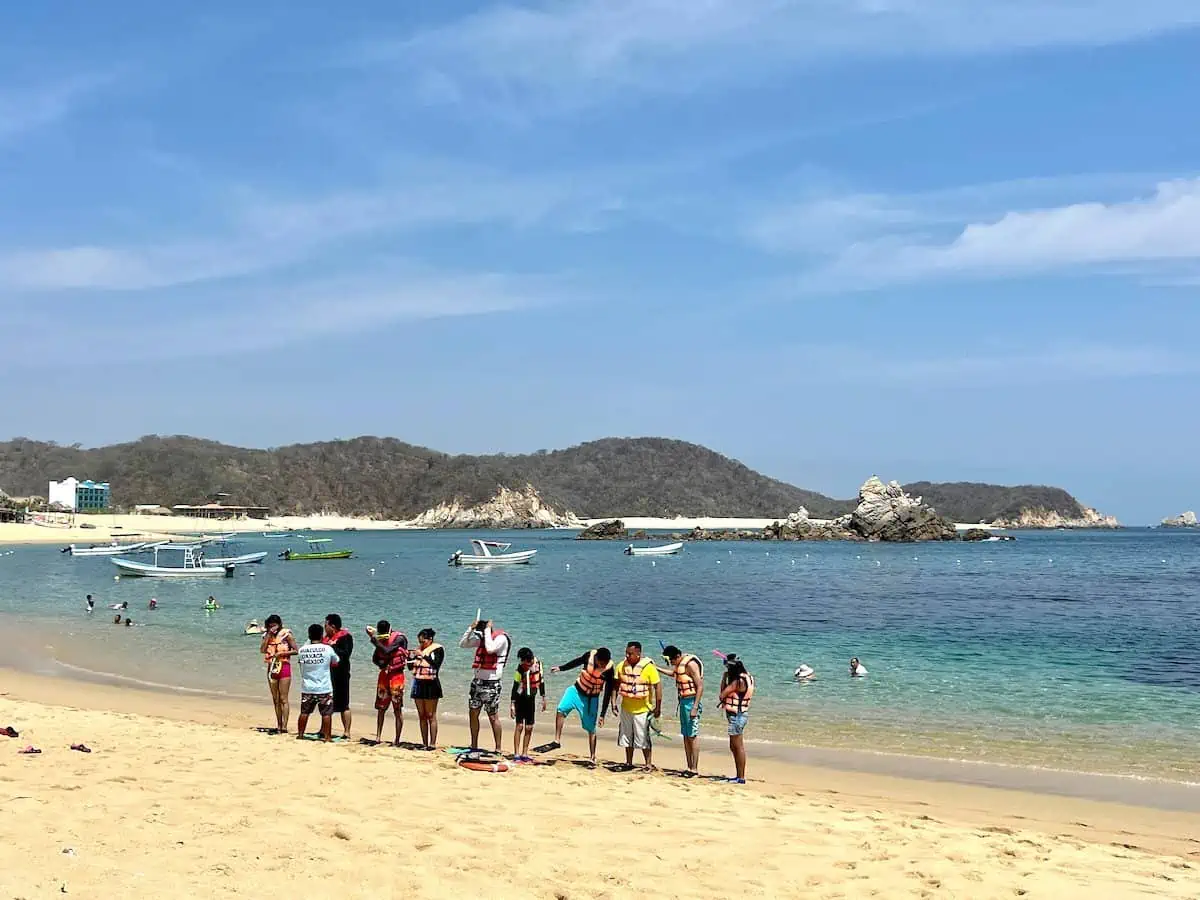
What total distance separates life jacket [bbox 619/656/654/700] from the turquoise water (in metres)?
4.27

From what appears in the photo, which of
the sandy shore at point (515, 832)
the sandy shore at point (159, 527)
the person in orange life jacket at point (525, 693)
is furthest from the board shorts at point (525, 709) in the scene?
the sandy shore at point (159, 527)

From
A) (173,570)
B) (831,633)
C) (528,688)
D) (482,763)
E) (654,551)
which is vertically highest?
(528,688)

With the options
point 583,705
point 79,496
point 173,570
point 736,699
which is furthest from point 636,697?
point 79,496

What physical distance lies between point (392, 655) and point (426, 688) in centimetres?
66

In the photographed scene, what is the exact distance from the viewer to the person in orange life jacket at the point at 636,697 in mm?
→ 11414

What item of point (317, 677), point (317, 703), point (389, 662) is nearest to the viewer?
point (389, 662)

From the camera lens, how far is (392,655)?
485 inches

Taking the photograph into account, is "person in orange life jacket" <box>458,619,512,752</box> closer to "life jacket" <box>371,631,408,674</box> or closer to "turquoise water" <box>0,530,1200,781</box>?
"life jacket" <box>371,631,408,674</box>

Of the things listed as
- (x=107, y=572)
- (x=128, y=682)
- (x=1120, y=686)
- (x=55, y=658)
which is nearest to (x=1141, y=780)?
(x=1120, y=686)

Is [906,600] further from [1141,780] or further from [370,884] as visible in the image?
[370,884]

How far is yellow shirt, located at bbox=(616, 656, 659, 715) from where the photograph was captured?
1141cm

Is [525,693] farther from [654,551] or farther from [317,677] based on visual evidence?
[654,551]

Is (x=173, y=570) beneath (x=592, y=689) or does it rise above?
beneath

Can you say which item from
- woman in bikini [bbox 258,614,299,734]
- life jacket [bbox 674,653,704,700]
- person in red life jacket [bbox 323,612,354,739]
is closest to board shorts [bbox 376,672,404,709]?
person in red life jacket [bbox 323,612,354,739]
